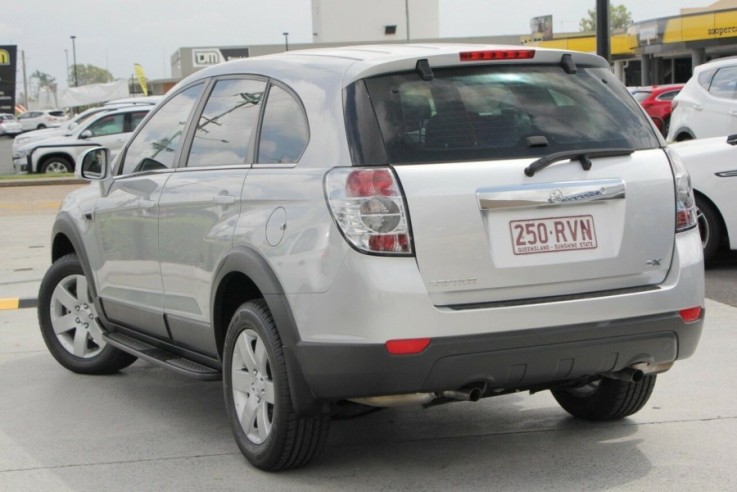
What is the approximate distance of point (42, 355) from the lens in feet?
25.8

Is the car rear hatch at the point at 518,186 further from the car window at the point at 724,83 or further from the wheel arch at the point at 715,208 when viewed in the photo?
the car window at the point at 724,83

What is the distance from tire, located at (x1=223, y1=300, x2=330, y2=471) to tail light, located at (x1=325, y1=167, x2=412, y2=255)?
62cm

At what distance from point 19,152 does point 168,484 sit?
22142 mm

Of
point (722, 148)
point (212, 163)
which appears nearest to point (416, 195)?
point (212, 163)

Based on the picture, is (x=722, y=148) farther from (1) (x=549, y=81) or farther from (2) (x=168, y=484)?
(2) (x=168, y=484)

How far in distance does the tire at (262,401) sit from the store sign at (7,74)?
51254 mm

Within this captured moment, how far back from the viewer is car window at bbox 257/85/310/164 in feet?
16.3

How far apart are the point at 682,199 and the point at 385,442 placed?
68.0 inches

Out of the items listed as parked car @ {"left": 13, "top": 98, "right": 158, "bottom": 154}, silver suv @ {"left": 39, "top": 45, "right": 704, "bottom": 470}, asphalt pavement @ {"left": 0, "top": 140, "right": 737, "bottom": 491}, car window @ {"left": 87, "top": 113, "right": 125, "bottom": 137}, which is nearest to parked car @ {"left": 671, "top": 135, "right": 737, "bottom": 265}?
asphalt pavement @ {"left": 0, "top": 140, "right": 737, "bottom": 491}

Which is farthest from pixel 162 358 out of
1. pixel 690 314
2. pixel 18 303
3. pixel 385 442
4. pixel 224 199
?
pixel 18 303

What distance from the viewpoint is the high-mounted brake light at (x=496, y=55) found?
16.0 feet

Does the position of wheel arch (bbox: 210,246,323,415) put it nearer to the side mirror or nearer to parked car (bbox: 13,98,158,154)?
the side mirror

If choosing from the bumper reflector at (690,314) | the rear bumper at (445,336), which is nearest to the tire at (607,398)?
the bumper reflector at (690,314)

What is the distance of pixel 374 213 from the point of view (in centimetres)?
448
